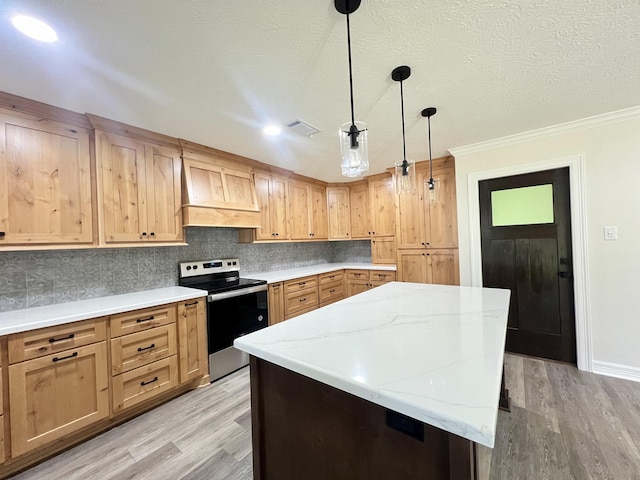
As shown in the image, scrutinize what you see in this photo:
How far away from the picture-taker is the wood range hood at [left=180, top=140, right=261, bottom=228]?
2.64m

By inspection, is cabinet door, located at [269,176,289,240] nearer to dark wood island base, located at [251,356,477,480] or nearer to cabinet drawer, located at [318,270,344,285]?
cabinet drawer, located at [318,270,344,285]

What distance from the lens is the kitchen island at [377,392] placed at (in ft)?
2.32

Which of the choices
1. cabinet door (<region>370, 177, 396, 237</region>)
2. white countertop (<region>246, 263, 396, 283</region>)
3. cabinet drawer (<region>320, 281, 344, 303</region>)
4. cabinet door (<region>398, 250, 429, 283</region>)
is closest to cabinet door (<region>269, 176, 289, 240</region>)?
white countertop (<region>246, 263, 396, 283</region>)

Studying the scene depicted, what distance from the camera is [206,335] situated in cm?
251

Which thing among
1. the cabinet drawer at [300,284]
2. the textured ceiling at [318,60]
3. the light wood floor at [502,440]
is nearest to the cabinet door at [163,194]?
the textured ceiling at [318,60]

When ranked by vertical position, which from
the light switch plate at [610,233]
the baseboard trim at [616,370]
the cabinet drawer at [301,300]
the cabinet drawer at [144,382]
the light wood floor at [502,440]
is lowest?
the light wood floor at [502,440]

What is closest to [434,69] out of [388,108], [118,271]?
[388,108]

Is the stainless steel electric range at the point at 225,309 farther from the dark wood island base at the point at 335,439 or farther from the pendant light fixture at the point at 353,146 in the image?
the pendant light fixture at the point at 353,146

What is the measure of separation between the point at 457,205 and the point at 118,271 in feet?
11.9

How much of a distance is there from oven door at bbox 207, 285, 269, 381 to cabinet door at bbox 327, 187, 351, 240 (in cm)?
194

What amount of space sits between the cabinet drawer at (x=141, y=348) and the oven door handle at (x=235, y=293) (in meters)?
0.39

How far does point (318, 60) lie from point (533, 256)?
2.84 m

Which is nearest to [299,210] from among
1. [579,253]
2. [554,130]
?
[554,130]

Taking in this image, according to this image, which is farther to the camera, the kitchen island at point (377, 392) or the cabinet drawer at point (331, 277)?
the cabinet drawer at point (331, 277)
